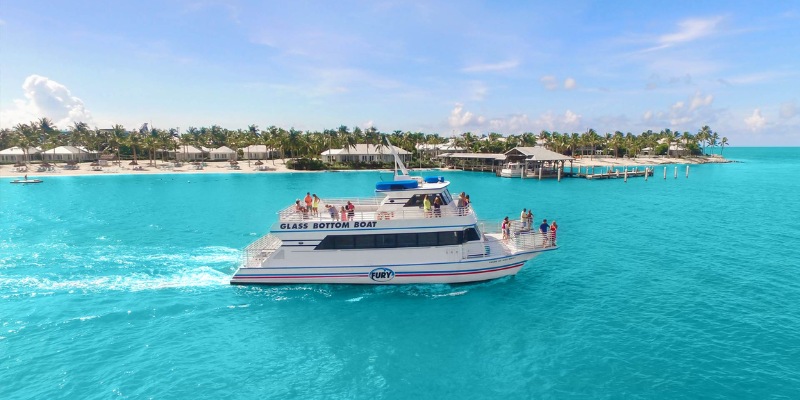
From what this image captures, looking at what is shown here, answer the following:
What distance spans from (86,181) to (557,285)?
86.8 meters

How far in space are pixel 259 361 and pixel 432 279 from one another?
9.75 m

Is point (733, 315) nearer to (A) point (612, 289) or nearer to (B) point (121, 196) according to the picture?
(A) point (612, 289)

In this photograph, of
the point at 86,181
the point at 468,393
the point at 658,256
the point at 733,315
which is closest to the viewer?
the point at 468,393

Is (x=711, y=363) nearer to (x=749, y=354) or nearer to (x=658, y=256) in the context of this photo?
(x=749, y=354)

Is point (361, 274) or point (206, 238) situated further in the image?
point (206, 238)

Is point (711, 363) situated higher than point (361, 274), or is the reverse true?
point (361, 274)

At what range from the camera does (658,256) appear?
28.8 meters

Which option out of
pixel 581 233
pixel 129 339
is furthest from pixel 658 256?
pixel 129 339

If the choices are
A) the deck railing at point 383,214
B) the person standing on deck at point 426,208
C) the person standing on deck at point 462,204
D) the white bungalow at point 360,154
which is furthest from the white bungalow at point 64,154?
the person standing on deck at point 462,204

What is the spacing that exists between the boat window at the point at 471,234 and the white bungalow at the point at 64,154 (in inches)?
4658

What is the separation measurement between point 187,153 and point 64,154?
89.2 feet

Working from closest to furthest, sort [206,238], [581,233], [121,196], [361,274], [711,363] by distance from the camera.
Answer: [711,363] < [361,274] < [206,238] < [581,233] < [121,196]

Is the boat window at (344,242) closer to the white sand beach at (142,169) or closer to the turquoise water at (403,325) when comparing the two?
the turquoise water at (403,325)

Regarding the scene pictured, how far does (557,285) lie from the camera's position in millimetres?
23234
